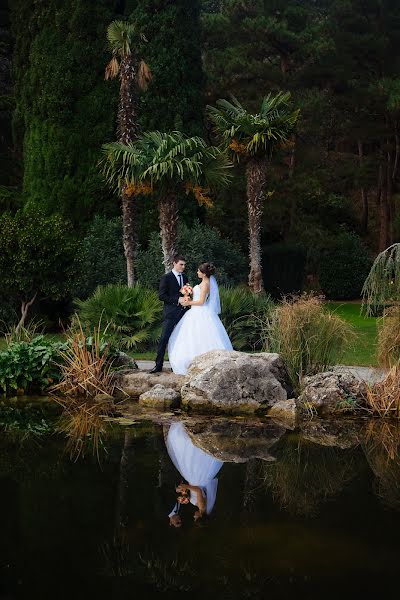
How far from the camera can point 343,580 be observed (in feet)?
19.7

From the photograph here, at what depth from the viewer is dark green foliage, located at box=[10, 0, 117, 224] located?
26516 millimetres

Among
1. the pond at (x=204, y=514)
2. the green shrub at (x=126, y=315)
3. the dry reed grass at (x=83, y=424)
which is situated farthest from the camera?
the green shrub at (x=126, y=315)

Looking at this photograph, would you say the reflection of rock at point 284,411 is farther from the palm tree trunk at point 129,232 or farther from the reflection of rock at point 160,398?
the palm tree trunk at point 129,232

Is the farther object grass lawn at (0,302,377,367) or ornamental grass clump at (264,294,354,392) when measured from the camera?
grass lawn at (0,302,377,367)

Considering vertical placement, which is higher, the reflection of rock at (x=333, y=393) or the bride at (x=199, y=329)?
the bride at (x=199, y=329)

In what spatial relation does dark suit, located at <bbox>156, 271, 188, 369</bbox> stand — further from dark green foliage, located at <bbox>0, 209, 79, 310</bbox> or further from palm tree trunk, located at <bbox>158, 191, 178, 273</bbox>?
dark green foliage, located at <bbox>0, 209, 79, 310</bbox>

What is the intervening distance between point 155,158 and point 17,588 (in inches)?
588

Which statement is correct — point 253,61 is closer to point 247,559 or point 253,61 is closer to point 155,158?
point 155,158

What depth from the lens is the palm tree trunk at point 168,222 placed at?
68.0 feet

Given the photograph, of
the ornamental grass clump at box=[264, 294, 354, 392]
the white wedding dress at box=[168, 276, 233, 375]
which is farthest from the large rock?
the white wedding dress at box=[168, 276, 233, 375]

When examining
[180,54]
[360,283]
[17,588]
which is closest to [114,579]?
[17,588]

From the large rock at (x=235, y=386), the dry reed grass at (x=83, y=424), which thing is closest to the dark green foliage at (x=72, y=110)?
the dry reed grass at (x=83, y=424)

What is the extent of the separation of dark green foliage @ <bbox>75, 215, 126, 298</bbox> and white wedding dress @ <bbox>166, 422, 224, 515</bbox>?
1218 centimetres

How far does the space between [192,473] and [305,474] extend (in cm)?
116
